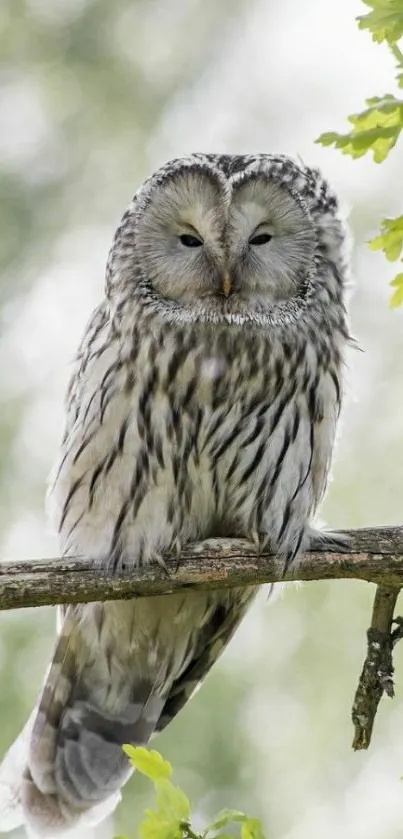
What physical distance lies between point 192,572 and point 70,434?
2.86 ft

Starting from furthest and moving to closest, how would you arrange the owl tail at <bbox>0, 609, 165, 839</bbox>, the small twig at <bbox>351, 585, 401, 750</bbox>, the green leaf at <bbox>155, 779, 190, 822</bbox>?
the owl tail at <bbox>0, 609, 165, 839</bbox>, the small twig at <bbox>351, 585, 401, 750</bbox>, the green leaf at <bbox>155, 779, 190, 822</bbox>

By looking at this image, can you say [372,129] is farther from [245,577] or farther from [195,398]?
[195,398]

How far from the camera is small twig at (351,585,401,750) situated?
3.13 m

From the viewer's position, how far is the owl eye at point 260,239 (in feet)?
13.1

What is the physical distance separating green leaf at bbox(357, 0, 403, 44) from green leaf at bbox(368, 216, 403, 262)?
0.99 feet

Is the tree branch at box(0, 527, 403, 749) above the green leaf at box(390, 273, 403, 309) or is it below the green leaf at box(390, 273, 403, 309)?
below

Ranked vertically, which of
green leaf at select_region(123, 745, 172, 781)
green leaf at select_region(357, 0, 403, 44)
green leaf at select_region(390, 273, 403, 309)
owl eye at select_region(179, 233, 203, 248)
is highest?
owl eye at select_region(179, 233, 203, 248)

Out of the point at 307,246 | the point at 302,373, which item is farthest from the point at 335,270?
the point at 302,373

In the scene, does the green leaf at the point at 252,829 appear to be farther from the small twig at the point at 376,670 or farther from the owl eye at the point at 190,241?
the owl eye at the point at 190,241

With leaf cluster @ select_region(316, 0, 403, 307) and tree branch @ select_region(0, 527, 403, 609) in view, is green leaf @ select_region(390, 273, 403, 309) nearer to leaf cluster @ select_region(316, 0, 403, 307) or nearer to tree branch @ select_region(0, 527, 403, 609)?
leaf cluster @ select_region(316, 0, 403, 307)

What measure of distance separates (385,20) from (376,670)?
1703mm

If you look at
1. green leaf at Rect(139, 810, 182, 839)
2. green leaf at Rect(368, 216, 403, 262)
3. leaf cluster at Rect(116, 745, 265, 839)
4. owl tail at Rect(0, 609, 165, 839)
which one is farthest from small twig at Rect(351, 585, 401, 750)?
owl tail at Rect(0, 609, 165, 839)

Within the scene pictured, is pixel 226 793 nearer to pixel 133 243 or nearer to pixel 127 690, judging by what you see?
pixel 127 690

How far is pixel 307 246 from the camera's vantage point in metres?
4.11
